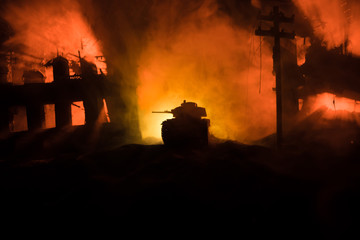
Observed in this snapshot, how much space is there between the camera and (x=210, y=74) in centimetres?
2759

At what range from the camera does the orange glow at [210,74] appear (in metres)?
25.3

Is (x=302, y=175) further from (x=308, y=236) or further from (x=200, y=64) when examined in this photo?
(x=200, y=64)

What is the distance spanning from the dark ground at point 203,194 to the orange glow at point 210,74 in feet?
50.0

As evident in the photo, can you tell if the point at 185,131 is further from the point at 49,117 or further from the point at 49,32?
the point at 49,117

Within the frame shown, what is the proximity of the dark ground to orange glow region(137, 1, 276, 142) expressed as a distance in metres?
15.2

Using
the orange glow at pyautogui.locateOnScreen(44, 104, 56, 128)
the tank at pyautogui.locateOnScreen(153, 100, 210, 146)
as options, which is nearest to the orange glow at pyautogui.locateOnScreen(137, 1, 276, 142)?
the tank at pyautogui.locateOnScreen(153, 100, 210, 146)

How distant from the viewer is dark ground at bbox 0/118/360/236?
18.4 ft

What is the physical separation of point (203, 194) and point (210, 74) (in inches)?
877

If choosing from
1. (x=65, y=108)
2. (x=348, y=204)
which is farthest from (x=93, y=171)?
(x=65, y=108)

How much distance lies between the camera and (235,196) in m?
6.71

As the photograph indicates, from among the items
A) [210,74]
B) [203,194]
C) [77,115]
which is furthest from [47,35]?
[203,194]

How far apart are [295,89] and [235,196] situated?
50.3ft

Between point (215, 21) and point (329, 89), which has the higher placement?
point (215, 21)

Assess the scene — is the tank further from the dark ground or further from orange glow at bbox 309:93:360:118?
orange glow at bbox 309:93:360:118
